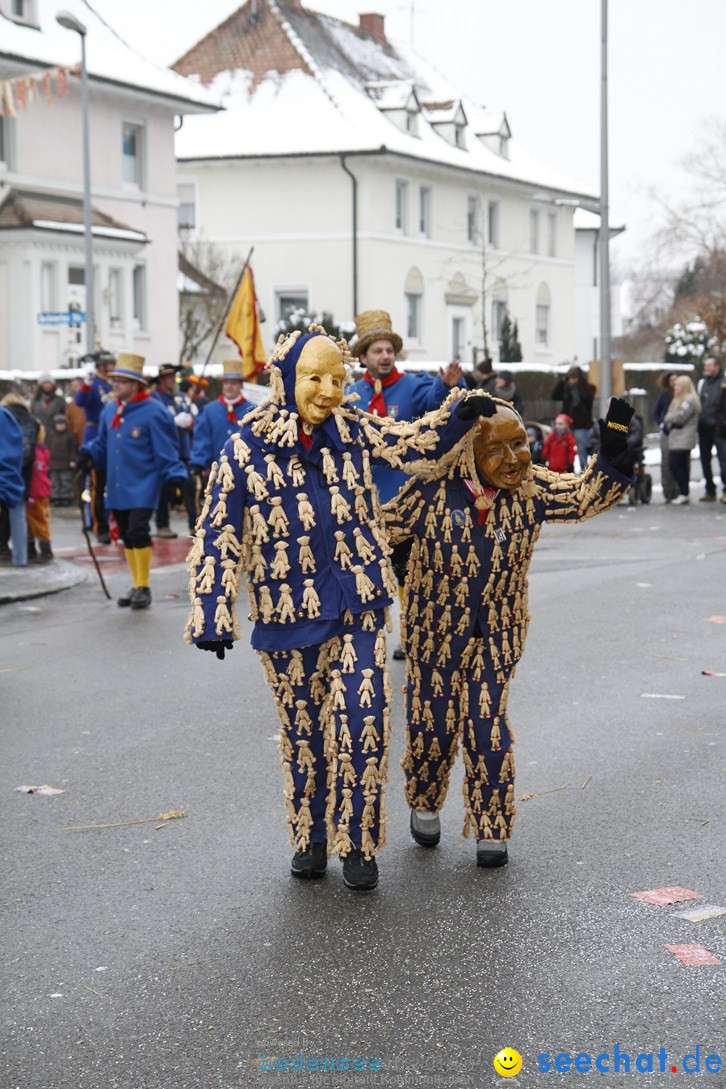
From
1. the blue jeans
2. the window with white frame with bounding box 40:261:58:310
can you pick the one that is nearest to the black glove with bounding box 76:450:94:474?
the blue jeans

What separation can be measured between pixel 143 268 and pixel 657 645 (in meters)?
31.1

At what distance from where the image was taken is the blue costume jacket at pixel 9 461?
1130 centimetres

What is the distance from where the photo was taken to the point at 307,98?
48250mm

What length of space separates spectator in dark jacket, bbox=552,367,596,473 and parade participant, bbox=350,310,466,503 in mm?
13142

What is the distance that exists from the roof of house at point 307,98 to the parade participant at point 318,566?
42.0 m

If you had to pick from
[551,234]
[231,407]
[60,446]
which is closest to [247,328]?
[60,446]

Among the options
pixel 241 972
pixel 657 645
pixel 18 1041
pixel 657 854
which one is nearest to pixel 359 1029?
pixel 241 972

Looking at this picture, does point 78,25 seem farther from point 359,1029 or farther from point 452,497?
point 359,1029

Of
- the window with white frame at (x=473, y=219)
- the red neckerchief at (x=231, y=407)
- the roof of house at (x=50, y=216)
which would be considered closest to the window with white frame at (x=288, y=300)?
the window with white frame at (x=473, y=219)

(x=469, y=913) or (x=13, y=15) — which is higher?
(x=13, y=15)

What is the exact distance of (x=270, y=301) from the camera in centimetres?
4803

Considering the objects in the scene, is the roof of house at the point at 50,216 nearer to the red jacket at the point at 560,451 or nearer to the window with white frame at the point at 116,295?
the window with white frame at the point at 116,295

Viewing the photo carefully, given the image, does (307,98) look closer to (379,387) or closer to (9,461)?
(9,461)

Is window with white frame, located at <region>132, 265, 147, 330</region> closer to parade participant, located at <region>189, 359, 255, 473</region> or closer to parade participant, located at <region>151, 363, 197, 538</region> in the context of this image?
parade participant, located at <region>151, 363, 197, 538</region>
